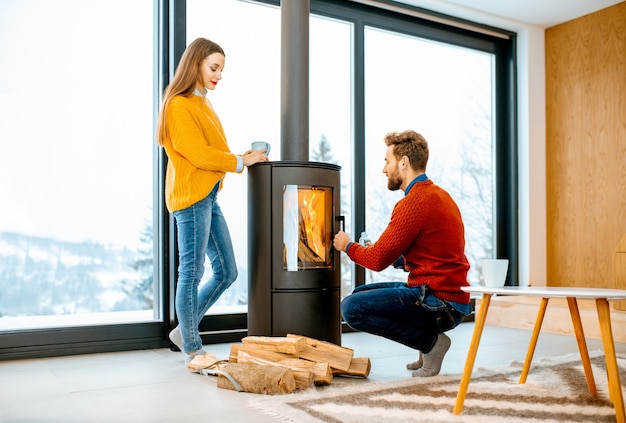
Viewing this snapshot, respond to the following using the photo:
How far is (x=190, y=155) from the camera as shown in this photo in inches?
114

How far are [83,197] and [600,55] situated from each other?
361 cm

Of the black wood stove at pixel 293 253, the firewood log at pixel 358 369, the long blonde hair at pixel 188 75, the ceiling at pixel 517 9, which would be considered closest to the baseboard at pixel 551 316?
the black wood stove at pixel 293 253

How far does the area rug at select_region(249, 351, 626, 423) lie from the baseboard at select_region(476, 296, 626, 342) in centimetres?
119

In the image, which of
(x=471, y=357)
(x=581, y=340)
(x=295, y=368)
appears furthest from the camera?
(x=295, y=368)

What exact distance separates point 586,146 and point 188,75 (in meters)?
3.13

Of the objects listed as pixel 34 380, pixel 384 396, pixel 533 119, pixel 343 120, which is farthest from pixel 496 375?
pixel 533 119

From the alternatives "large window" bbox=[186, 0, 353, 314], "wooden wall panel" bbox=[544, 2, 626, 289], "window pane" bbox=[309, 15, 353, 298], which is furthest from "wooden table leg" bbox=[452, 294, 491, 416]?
"wooden wall panel" bbox=[544, 2, 626, 289]

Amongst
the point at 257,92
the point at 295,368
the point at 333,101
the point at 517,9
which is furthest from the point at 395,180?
the point at 517,9

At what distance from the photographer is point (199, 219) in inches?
115

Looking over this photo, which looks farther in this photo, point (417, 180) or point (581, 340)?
point (417, 180)

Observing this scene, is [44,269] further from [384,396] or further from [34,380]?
[384,396]

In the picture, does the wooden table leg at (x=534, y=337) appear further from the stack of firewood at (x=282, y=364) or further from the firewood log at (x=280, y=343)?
the firewood log at (x=280, y=343)

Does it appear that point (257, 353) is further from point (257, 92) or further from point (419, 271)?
point (257, 92)

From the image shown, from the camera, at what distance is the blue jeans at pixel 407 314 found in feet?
8.62
